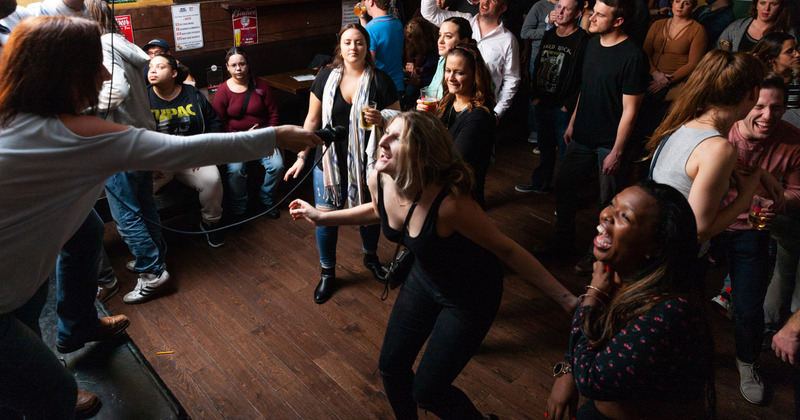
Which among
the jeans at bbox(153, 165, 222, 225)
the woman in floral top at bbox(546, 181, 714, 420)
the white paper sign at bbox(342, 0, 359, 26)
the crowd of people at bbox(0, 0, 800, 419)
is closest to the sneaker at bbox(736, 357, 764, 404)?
the crowd of people at bbox(0, 0, 800, 419)

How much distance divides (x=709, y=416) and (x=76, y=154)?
1.76 metres

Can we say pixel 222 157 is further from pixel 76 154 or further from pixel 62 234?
pixel 62 234

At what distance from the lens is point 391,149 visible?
1.75 metres

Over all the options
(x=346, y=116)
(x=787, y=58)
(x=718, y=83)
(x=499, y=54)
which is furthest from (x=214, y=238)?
(x=787, y=58)

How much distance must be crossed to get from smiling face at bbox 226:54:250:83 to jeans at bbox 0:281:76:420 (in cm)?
263

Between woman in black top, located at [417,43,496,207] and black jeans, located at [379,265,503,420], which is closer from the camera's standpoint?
Result: black jeans, located at [379,265,503,420]

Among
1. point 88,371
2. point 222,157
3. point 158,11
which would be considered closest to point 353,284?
point 88,371

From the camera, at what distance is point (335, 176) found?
294 cm

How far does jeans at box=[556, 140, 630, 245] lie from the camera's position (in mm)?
3254

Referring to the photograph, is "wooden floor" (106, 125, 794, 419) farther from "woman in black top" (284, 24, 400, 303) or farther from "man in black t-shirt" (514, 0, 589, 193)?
"man in black t-shirt" (514, 0, 589, 193)

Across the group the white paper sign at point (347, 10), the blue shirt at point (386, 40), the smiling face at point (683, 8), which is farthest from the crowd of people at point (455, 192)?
the white paper sign at point (347, 10)

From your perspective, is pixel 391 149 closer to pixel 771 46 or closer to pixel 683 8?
pixel 771 46

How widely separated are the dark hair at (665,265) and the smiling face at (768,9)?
125 inches

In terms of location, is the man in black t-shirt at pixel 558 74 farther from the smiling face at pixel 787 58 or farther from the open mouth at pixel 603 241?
the open mouth at pixel 603 241
